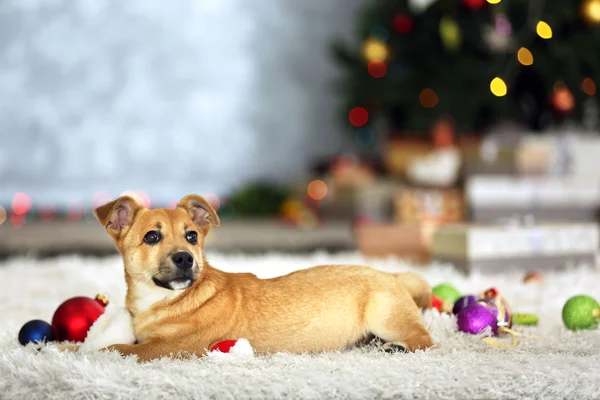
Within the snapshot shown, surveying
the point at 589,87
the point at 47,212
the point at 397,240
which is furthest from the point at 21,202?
the point at 589,87

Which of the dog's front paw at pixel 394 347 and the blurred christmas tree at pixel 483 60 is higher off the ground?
the blurred christmas tree at pixel 483 60

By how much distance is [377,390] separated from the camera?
3.86 feet

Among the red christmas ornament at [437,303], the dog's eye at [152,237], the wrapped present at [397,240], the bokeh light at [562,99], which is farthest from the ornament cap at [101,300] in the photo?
the bokeh light at [562,99]

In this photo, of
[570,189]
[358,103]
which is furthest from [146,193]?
[570,189]

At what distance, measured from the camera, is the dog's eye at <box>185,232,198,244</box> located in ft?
4.81


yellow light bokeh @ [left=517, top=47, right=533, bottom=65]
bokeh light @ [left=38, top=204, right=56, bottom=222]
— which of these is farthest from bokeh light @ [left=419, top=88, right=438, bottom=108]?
bokeh light @ [left=38, top=204, right=56, bottom=222]

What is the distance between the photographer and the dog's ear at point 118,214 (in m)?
1.48

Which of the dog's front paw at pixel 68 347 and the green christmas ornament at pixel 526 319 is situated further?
the green christmas ornament at pixel 526 319

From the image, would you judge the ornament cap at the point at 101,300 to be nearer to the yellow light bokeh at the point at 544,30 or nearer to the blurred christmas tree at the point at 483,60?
the blurred christmas tree at the point at 483,60

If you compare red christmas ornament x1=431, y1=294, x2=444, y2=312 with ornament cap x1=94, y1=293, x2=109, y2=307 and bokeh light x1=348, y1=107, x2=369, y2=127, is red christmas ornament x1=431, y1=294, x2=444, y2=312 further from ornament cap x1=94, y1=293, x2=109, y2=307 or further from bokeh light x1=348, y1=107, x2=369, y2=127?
bokeh light x1=348, y1=107, x2=369, y2=127

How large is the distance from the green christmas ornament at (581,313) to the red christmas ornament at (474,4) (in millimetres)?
2483

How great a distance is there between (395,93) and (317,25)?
5.50 ft

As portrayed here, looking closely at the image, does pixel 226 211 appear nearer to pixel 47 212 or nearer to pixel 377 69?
pixel 47 212

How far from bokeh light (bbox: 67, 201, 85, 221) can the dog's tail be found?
3534 millimetres
